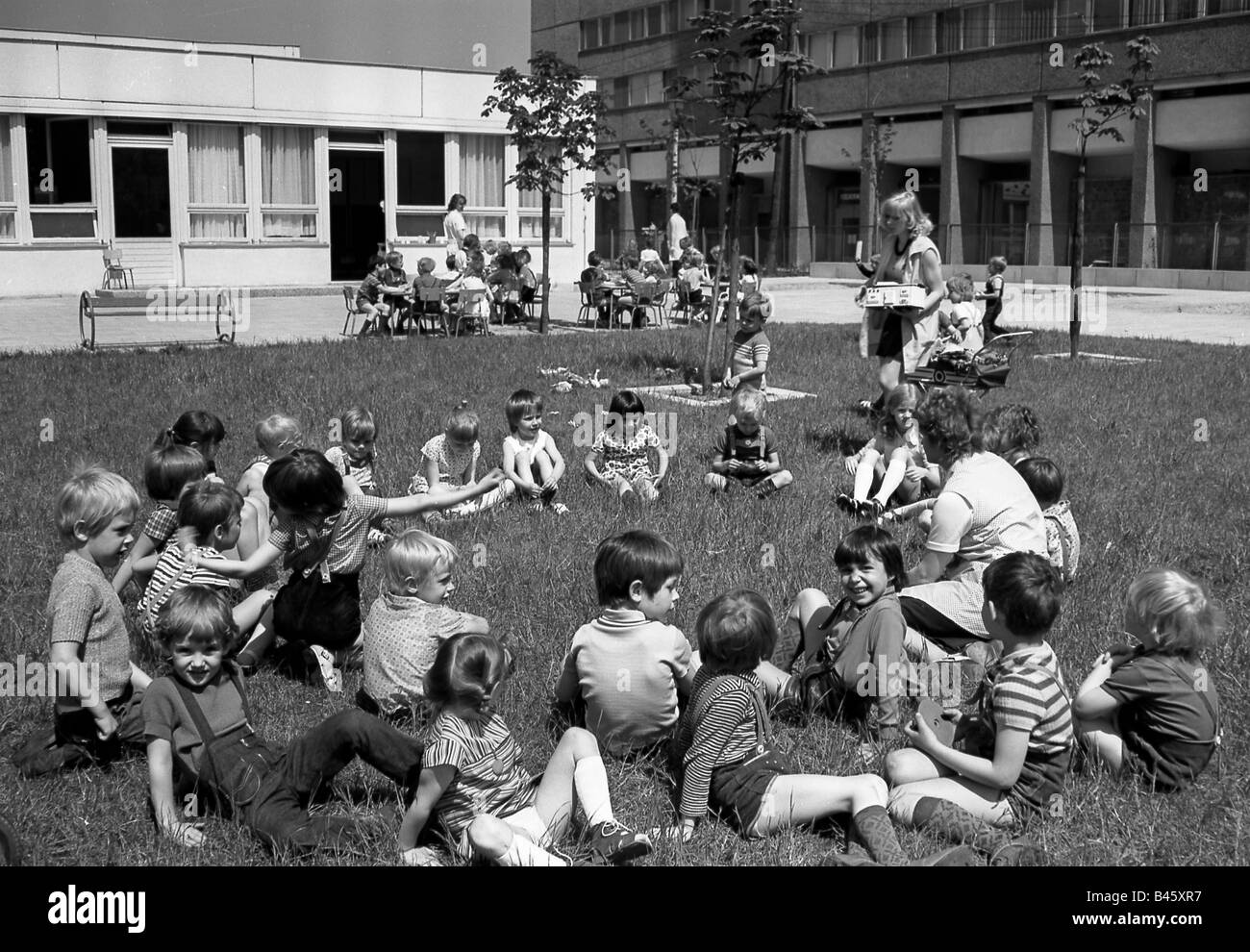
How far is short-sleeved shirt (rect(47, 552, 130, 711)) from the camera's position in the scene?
178 inches

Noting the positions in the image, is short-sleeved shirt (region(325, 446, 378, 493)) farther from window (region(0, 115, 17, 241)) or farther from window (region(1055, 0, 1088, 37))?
window (region(1055, 0, 1088, 37))

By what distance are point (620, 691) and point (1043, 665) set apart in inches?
56.3

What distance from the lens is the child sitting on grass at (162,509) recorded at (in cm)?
600

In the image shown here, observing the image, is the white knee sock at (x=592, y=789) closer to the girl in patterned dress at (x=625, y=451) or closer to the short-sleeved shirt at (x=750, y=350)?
the girl in patterned dress at (x=625, y=451)

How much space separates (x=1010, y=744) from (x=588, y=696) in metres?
1.46

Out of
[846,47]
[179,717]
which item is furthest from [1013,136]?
[179,717]

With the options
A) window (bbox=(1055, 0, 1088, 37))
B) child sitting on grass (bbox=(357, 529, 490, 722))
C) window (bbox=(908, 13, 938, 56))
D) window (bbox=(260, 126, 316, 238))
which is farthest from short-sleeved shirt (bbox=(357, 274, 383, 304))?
window (bbox=(908, 13, 938, 56))

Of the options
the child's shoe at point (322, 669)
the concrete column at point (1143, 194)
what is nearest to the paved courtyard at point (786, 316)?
the concrete column at point (1143, 194)

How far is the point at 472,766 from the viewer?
3.95m

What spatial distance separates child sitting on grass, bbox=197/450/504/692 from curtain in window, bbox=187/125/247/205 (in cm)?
2504

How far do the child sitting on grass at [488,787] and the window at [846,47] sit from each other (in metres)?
49.6

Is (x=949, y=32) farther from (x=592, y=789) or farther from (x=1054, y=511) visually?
(x=592, y=789)
